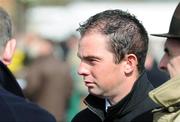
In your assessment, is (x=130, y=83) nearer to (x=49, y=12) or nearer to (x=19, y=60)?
(x=19, y=60)

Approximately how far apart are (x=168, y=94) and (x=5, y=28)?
1.26m

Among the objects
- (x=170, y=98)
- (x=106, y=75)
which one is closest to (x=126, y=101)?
(x=106, y=75)

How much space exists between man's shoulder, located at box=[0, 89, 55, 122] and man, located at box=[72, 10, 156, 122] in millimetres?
489

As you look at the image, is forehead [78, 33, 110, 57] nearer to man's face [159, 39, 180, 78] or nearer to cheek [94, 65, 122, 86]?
cheek [94, 65, 122, 86]

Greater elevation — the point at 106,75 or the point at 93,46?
the point at 93,46

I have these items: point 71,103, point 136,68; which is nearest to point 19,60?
point 71,103

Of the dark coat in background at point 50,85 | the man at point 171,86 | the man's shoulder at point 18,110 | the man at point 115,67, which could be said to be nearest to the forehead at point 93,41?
Answer: the man at point 115,67

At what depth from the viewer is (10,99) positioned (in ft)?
14.2

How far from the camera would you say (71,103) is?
1230cm

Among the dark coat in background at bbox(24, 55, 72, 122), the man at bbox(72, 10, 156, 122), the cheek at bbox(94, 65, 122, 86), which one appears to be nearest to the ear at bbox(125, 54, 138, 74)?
the man at bbox(72, 10, 156, 122)

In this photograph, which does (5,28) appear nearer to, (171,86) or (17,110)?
(17,110)

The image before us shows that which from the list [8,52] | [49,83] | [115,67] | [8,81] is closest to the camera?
[8,81]

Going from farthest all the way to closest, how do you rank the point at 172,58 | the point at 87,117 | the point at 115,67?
the point at 87,117 → the point at 115,67 → the point at 172,58

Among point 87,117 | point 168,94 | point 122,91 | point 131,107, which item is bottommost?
point 87,117
